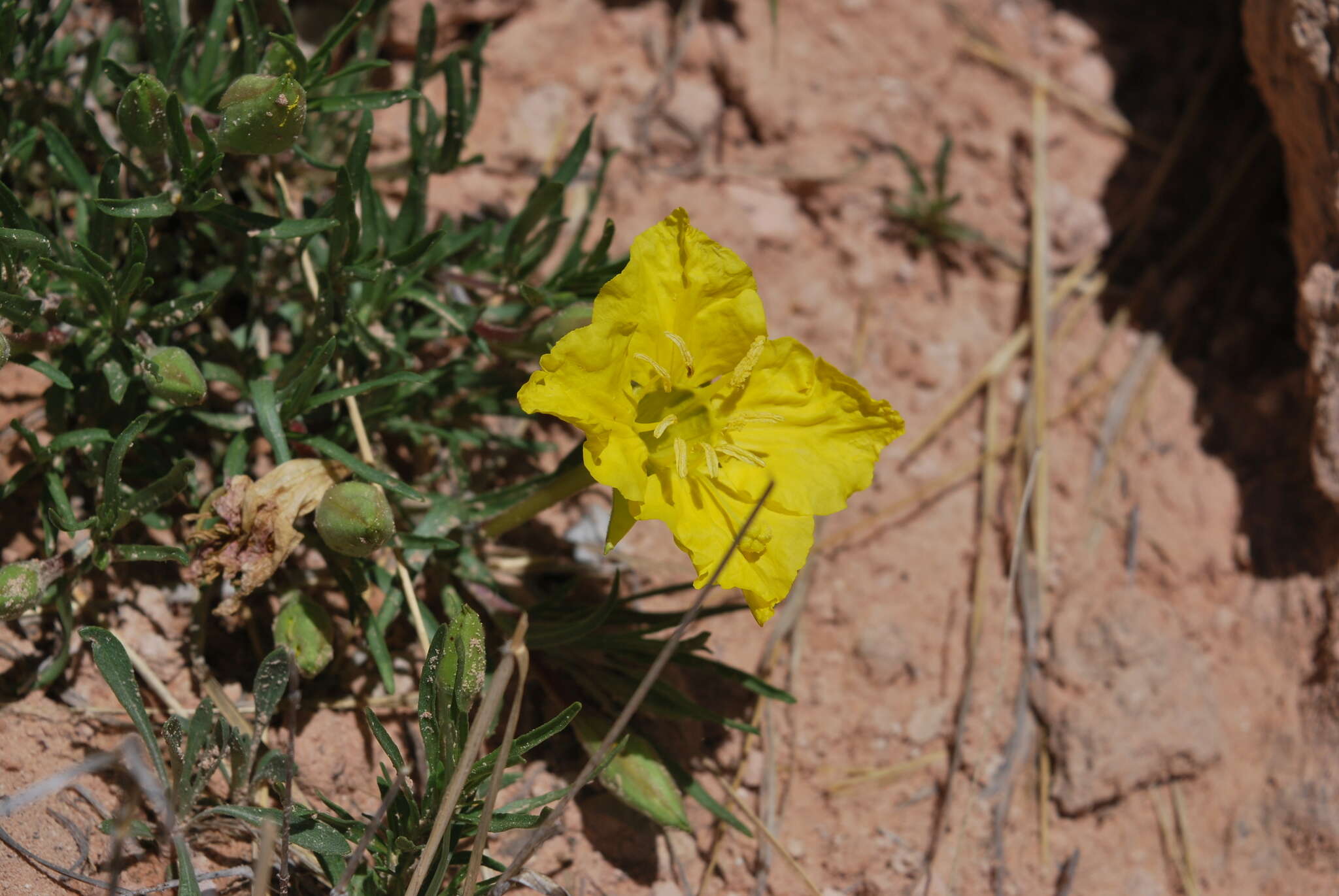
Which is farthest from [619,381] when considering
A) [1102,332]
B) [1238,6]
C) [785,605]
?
[1238,6]

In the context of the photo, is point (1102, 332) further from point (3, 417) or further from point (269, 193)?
point (3, 417)

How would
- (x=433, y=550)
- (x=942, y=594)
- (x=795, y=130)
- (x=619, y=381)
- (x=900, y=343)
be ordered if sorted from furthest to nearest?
(x=795, y=130)
(x=900, y=343)
(x=942, y=594)
(x=433, y=550)
(x=619, y=381)

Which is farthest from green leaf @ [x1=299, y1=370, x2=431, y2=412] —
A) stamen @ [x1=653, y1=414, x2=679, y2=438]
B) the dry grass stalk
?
the dry grass stalk

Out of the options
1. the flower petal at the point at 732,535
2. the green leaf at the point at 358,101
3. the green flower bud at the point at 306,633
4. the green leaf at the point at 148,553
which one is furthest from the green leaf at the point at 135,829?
the green leaf at the point at 358,101

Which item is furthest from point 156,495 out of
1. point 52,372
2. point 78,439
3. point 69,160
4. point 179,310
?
point 69,160

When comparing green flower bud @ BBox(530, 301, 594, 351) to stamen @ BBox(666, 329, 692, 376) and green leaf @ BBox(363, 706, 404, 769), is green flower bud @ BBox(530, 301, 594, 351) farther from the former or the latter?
green leaf @ BBox(363, 706, 404, 769)

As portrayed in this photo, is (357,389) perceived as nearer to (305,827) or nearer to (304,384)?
(304,384)
